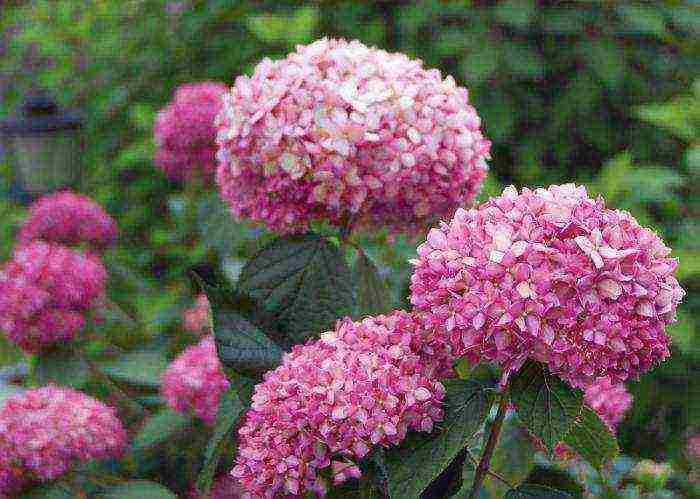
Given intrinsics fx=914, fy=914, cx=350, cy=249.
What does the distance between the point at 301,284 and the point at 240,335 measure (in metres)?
0.09

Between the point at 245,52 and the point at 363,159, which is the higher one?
the point at 363,159

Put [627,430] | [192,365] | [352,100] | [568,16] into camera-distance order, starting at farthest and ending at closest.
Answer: [568,16] → [627,430] → [192,365] → [352,100]

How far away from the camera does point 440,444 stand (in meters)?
0.59

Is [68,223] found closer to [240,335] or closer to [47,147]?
[240,335]

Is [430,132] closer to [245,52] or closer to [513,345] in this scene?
[513,345]

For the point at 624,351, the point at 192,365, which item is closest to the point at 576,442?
the point at 624,351

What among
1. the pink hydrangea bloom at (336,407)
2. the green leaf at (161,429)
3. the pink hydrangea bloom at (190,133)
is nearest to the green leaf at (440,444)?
the pink hydrangea bloom at (336,407)

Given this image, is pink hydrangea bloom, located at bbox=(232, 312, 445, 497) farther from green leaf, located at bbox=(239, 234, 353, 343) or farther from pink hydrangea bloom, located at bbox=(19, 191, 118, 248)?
pink hydrangea bloom, located at bbox=(19, 191, 118, 248)

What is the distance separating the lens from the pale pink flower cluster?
2.80 feet

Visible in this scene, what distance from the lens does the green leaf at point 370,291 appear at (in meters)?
0.89

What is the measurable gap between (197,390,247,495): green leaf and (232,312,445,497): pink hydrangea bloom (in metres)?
0.11

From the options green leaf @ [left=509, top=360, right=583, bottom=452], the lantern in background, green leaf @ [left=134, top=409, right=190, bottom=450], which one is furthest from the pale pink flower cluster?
the lantern in background

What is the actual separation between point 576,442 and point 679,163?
5.46 ft

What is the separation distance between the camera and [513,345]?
56cm
